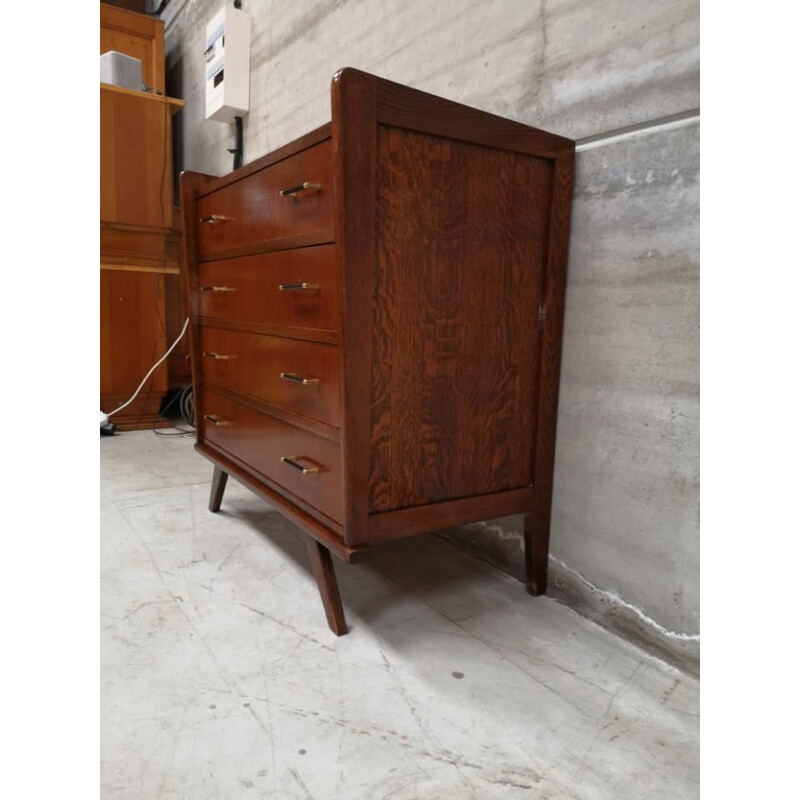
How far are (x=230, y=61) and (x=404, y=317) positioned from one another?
7.16 feet

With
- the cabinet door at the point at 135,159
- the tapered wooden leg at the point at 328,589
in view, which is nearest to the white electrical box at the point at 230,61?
Result: the cabinet door at the point at 135,159

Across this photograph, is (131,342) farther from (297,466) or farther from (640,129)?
(640,129)

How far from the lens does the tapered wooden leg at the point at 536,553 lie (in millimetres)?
1313

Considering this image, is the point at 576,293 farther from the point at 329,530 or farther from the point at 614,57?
the point at 329,530

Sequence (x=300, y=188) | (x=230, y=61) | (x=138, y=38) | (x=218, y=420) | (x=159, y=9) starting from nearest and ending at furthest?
(x=300, y=188) < (x=218, y=420) < (x=230, y=61) < (x=138, y=38) < (x=159, y=9)

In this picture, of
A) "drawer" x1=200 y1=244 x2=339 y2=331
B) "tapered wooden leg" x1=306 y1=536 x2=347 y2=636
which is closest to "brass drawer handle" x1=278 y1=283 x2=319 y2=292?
"drawer" x1=200 y1=244 x2=339 y2=331

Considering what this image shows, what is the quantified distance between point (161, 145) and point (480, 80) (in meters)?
2.04

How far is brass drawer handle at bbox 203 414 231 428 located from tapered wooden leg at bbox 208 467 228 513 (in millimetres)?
139

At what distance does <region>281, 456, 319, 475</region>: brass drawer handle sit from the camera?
3.85 feet

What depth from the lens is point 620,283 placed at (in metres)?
1.16

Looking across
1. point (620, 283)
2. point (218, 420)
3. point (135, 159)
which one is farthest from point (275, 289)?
point (135, 159)

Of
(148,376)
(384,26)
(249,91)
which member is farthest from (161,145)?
(384,26)
